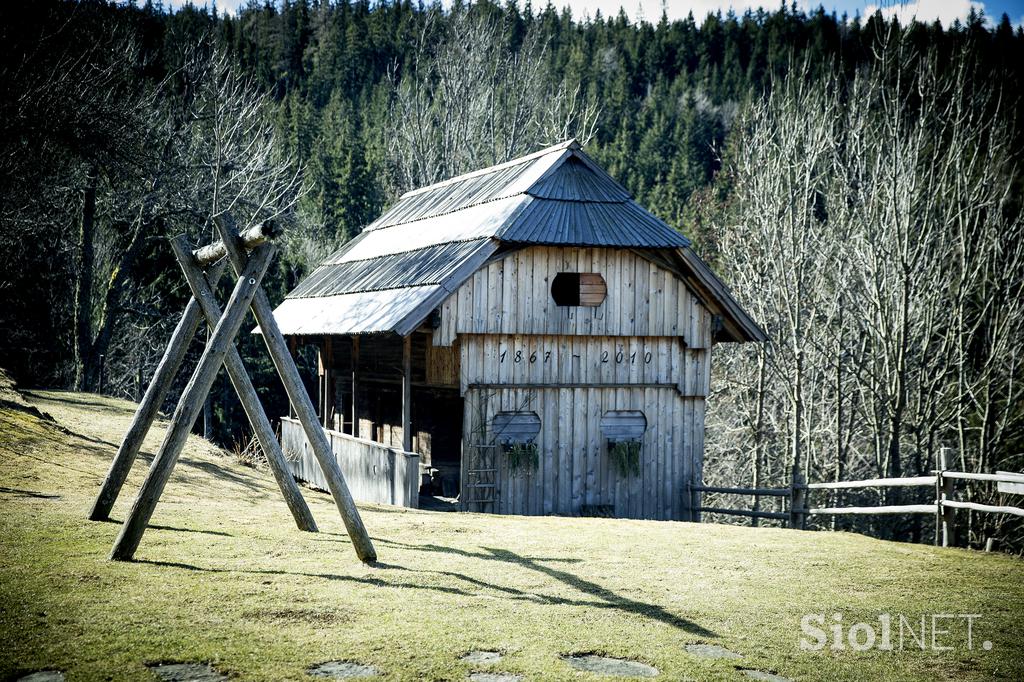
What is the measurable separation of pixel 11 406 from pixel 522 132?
29674 mm

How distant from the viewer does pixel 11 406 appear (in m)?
16.8

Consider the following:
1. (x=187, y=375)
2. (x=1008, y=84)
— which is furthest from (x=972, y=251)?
(x=187, y=375)

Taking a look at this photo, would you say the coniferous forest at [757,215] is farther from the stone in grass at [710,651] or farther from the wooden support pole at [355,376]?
the stone in grass at [710,651]

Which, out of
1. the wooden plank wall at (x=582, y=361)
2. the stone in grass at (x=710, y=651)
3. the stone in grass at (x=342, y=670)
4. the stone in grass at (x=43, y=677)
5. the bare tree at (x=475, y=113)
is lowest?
the stone in grass at (x=710, y=651)

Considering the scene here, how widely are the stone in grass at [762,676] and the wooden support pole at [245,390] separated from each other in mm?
5971

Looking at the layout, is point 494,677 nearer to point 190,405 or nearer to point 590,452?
point 190,405

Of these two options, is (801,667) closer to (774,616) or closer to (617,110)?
(774,616)

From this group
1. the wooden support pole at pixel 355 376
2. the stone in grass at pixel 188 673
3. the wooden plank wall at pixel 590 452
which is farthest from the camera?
the wooden support pole at pixel 355 376

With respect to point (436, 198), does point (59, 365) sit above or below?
below

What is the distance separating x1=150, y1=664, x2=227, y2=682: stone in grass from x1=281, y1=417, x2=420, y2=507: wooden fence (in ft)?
31.3

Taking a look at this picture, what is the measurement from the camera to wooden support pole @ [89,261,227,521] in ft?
33.9

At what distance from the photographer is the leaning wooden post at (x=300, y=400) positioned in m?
9.77

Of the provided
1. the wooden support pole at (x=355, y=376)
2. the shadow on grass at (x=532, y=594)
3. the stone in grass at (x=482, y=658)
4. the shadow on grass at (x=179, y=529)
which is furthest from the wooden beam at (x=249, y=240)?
the wooden support pole at (x=355, y=376)

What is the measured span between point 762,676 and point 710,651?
600mm
